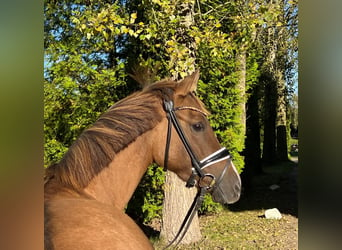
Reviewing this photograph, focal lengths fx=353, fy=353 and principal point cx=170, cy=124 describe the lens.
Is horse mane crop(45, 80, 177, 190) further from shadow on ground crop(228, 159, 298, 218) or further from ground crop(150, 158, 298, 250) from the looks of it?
shadow on ground crop(228, 159, 298, 218)

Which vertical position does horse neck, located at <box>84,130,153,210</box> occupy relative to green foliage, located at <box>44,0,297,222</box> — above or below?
below

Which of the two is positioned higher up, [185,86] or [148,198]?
[185,86]

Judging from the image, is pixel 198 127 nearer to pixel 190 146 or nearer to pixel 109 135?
pixel 190 146

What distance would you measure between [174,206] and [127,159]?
316cm

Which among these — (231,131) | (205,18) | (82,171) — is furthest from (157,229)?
(82,171)

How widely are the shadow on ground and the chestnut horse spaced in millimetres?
5071

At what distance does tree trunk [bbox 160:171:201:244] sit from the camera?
5.16m

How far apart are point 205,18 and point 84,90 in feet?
6.54

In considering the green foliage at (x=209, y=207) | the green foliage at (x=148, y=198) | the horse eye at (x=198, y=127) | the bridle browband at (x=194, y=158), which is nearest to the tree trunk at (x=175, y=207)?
the green foliage at (x=148, y=198)

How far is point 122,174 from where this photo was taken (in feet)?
7.23

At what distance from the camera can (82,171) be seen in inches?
81.0

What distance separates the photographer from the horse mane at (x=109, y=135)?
2.04 metres

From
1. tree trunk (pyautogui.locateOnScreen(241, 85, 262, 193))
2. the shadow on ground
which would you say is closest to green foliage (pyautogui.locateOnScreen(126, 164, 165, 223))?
the shadow on ground

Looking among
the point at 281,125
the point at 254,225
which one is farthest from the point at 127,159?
the point at 281,125
